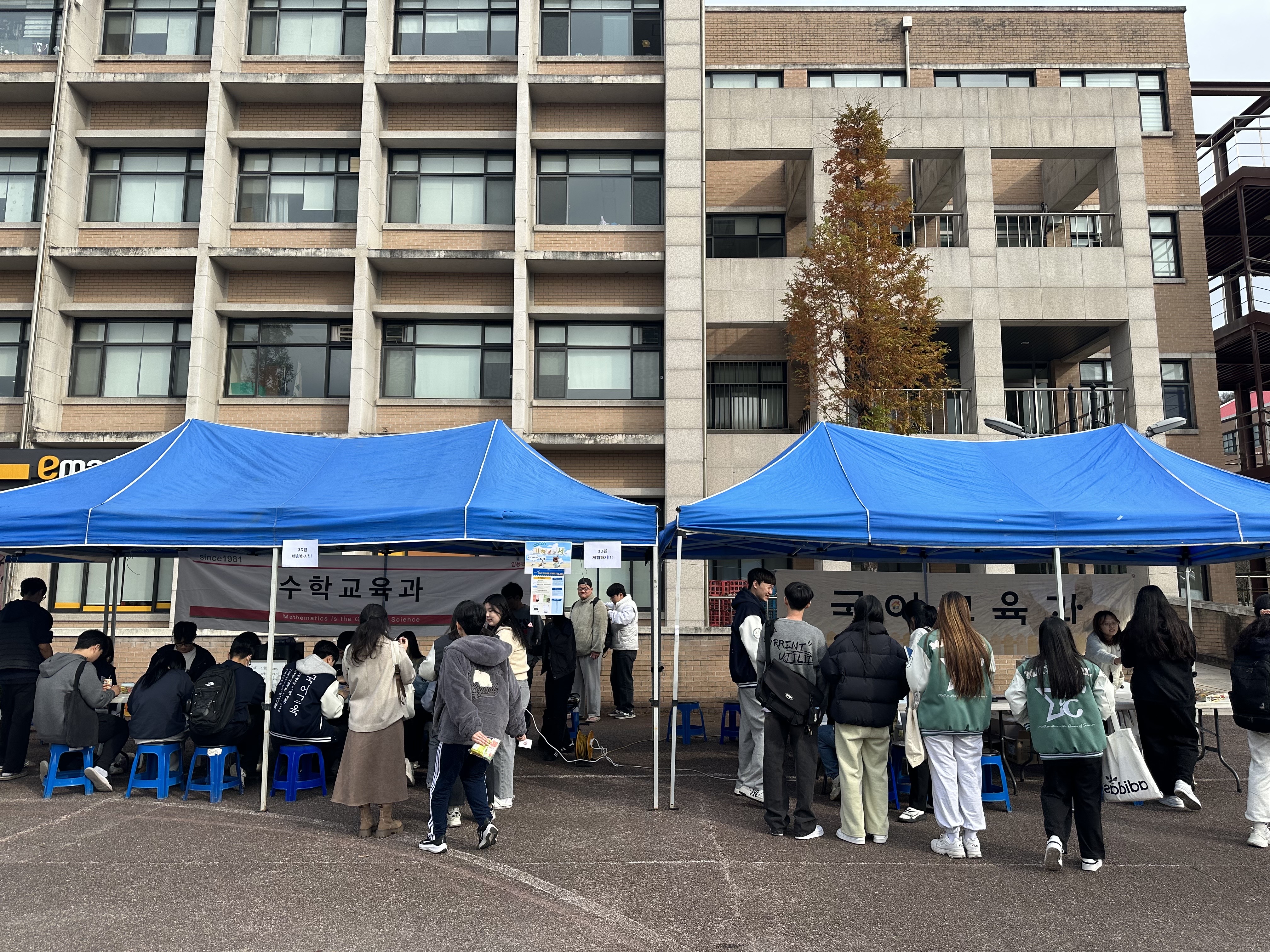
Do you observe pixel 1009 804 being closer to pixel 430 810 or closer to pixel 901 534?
pixel 901 534

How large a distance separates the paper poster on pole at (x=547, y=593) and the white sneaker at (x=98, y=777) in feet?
14.1

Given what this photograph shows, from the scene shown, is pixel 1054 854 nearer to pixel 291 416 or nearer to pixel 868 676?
pixel 868 676

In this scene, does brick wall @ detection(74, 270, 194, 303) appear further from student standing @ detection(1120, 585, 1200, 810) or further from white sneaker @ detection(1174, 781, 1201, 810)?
white sneaker @ detection(1174, 781, 1201, 810)

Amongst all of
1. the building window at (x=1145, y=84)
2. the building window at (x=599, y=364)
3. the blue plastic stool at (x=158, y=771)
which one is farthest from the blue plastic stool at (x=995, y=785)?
the building window at (x=1145, y=84)

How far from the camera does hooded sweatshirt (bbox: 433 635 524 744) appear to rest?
21.7 ft

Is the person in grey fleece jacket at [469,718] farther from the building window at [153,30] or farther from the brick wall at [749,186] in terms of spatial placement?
the building window at [153,30]

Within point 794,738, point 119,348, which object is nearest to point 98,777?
point 794,738

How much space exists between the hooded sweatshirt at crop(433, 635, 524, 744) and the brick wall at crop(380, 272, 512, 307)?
14395 millimetres

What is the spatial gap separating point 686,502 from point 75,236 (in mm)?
14629

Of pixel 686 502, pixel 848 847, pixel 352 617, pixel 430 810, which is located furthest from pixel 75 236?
pixel 848 847

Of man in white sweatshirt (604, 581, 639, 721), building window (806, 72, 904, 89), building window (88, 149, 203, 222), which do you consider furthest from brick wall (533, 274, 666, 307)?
building window (806, 72, 904, 89)

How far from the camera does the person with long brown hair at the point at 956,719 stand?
6.71 m

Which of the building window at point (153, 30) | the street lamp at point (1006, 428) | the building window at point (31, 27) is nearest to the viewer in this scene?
the street lamp at point (1006, 428)

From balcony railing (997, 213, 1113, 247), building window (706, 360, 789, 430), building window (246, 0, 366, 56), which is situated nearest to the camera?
building window (246, 0, 366, 56)
